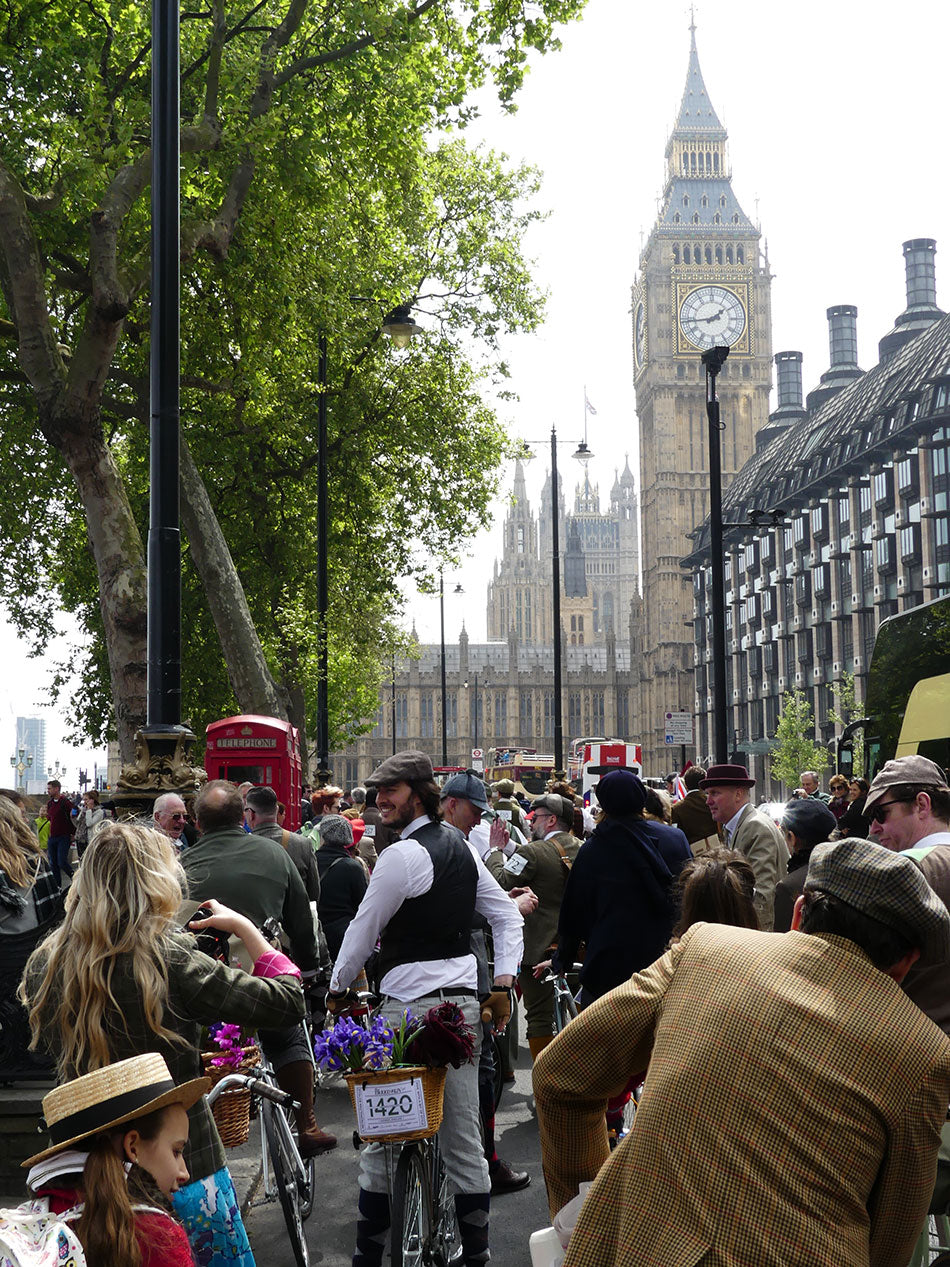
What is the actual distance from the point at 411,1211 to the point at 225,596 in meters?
15.4

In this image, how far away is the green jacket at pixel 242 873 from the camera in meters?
6.18

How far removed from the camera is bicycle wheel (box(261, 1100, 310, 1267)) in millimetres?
5395

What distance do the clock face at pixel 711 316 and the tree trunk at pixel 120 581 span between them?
9922 cm

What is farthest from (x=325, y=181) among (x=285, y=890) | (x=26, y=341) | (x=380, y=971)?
(x=380, y=971)

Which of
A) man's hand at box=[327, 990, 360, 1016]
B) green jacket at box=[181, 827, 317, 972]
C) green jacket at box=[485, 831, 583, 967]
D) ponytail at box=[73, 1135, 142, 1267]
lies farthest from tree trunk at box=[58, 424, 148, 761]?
ponytail at box=[73, 1135, 142, 1267]

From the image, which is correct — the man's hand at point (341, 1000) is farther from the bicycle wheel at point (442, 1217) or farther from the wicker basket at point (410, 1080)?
the bicycle wheel at point (442, 1217)

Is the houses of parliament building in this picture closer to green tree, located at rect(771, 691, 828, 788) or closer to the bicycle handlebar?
green tree, located at rect(771, 691, 828, 788)

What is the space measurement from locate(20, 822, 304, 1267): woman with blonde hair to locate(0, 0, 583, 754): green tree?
377 inches

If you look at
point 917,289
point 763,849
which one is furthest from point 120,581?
point 917,289

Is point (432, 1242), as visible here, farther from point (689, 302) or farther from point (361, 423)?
point (689, 302)

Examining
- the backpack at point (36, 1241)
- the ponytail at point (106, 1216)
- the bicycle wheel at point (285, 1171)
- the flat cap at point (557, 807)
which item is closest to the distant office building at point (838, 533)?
the flat cap at point (557, 807)

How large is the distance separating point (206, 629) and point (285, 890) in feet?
74.9

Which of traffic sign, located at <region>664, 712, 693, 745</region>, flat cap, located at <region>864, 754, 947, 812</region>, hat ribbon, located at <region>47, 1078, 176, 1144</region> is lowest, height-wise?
hat ribbon, located at <region>47, 1078, 176, 1144</region>

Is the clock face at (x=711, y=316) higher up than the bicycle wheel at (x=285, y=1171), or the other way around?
the clock face at (x=711, y=316)
